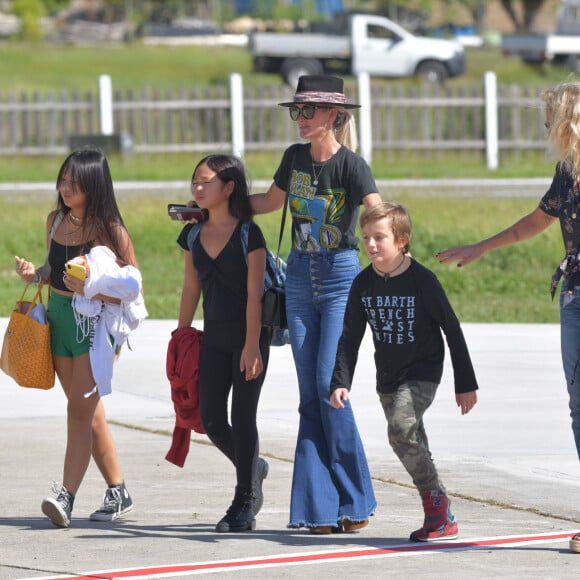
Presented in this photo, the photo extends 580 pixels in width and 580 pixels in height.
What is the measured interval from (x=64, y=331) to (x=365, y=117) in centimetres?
2367

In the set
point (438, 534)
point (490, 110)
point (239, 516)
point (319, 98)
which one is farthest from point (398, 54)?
point (438, 534)

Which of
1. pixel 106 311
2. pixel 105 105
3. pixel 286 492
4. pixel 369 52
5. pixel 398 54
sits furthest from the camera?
pixel 369 52

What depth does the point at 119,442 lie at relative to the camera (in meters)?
7.74

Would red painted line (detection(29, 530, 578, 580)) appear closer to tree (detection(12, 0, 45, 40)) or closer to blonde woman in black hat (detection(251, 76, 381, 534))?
blonde woman in black hat (detection(251, 76, 381, 534))

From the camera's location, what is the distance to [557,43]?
44750mm

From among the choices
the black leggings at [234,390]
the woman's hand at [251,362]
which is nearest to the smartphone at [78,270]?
the black leggings at [234,390]

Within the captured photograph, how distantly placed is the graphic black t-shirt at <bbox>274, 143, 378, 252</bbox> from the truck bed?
35.5m

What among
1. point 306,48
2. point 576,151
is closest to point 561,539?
point 576,151

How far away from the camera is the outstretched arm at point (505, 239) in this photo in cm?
566

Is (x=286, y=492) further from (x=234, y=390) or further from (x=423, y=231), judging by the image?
(x=423, y=231)

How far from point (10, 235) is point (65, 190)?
1132cm

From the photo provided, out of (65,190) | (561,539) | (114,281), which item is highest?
(65,190)

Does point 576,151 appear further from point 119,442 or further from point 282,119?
point 282,119

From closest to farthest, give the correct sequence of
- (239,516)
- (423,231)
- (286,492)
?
1. (239,516)
2. (286,492)
3. (423,231)
